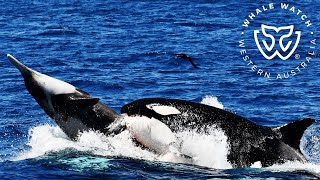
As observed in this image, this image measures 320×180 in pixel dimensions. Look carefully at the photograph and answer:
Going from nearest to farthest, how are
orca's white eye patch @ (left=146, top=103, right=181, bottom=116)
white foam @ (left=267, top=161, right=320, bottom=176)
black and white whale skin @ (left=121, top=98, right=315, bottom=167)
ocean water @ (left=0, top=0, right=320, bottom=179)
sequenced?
white foam @ (left=267, top=161, right=320, bottom=176)
ocean water @ (left=0, top=0, right=320, bottom=179)
black and white whale skin @ (left=121, top=98, right=315, bottom=167)
orca's white eye patch @ (left=146, top=103, right=181, bottom=116)

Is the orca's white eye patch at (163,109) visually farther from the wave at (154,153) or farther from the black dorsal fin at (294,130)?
the black dorsal fin at (294,130)

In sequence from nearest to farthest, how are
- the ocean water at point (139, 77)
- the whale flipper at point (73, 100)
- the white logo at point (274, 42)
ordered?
1. the ocean water at point (139, 77)
2. the whale flipper at point (73, 100)
3. the white logo at point (274, 42)

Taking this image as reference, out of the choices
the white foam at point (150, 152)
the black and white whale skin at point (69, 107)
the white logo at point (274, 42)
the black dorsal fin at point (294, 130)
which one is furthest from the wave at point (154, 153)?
the white logo at point (274, 42)

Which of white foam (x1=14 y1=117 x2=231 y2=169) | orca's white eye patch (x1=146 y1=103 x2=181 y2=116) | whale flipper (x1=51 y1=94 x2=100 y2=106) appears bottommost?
white foam (x1=14 y1=117 x2=231 y2=169)

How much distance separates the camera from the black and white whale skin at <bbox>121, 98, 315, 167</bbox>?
1608cm

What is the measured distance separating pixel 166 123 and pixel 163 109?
0.33 m

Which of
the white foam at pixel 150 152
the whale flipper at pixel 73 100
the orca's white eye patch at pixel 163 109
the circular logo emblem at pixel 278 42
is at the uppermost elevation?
the whale flipper at pixel 73 100

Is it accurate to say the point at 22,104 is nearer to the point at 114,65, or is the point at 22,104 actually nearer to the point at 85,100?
the point at 114,65

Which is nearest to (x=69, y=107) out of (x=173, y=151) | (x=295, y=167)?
(x=173, y=151)

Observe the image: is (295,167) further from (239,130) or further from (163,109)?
(163,109)

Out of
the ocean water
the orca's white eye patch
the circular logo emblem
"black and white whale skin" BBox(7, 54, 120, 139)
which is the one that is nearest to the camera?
the ocean water

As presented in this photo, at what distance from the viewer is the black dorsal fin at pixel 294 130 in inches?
637

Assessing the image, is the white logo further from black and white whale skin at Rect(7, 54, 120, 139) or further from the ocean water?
black and white whale skin at Rect(7, 54, 120, 139)

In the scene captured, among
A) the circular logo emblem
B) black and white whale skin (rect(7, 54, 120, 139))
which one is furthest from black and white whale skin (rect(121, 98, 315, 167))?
the circular logo emblem
